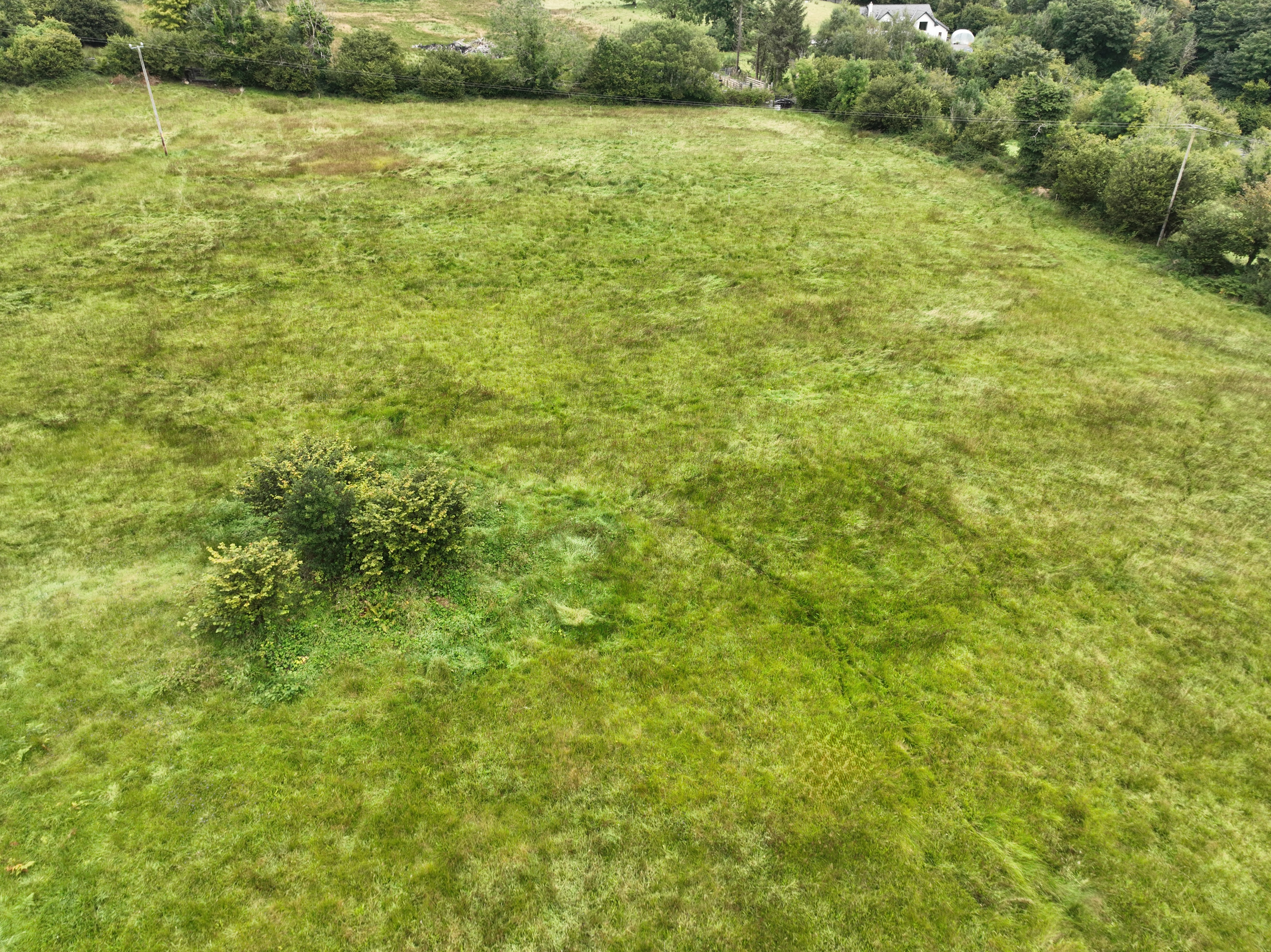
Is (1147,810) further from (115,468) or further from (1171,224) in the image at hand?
(1171,224)

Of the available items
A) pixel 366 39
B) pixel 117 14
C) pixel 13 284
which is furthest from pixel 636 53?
pixel 13 284

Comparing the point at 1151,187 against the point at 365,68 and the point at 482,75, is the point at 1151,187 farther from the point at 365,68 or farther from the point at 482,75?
the point at 365,68

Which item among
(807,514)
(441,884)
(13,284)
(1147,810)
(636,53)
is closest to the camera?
(441,884)

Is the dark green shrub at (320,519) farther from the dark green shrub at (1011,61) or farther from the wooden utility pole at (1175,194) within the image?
the dark green shrub at (1011,61)

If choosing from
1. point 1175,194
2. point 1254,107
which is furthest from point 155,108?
point 1254,107

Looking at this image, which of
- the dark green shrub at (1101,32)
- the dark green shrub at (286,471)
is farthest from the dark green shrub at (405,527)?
the dark green shrub at (1101,32)

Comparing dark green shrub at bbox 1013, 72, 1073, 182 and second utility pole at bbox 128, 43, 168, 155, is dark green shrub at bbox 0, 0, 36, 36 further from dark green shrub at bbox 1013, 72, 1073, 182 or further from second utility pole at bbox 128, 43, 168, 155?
dark green shrub at bbox 1013, 72, 1073, 182
